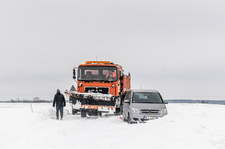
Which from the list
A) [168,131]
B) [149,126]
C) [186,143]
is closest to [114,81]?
[149,126]

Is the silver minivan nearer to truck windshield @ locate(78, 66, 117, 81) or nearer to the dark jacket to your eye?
the dark jacket

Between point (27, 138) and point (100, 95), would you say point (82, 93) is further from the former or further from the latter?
point (27, 138)

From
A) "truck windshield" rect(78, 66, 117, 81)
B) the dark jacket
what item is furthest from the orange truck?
the dark jacket

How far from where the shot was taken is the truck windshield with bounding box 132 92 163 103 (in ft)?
51.0

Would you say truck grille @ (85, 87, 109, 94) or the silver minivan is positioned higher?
truck grille @ (85, 87, 109, 94)

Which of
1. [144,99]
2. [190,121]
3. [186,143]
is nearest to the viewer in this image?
[186,143]

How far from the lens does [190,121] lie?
1152 cm

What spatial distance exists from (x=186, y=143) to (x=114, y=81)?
13119mm

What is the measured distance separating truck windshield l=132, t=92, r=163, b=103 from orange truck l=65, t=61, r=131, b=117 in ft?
17.4

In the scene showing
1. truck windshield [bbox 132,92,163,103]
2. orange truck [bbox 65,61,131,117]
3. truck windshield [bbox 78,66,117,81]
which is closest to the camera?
truck windshield [bbox 132,92,163,103]

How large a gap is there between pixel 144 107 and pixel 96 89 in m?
7.30

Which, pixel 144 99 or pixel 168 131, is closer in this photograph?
pixel 168 131

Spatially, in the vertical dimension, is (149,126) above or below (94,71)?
below

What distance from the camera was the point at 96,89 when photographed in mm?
21672
